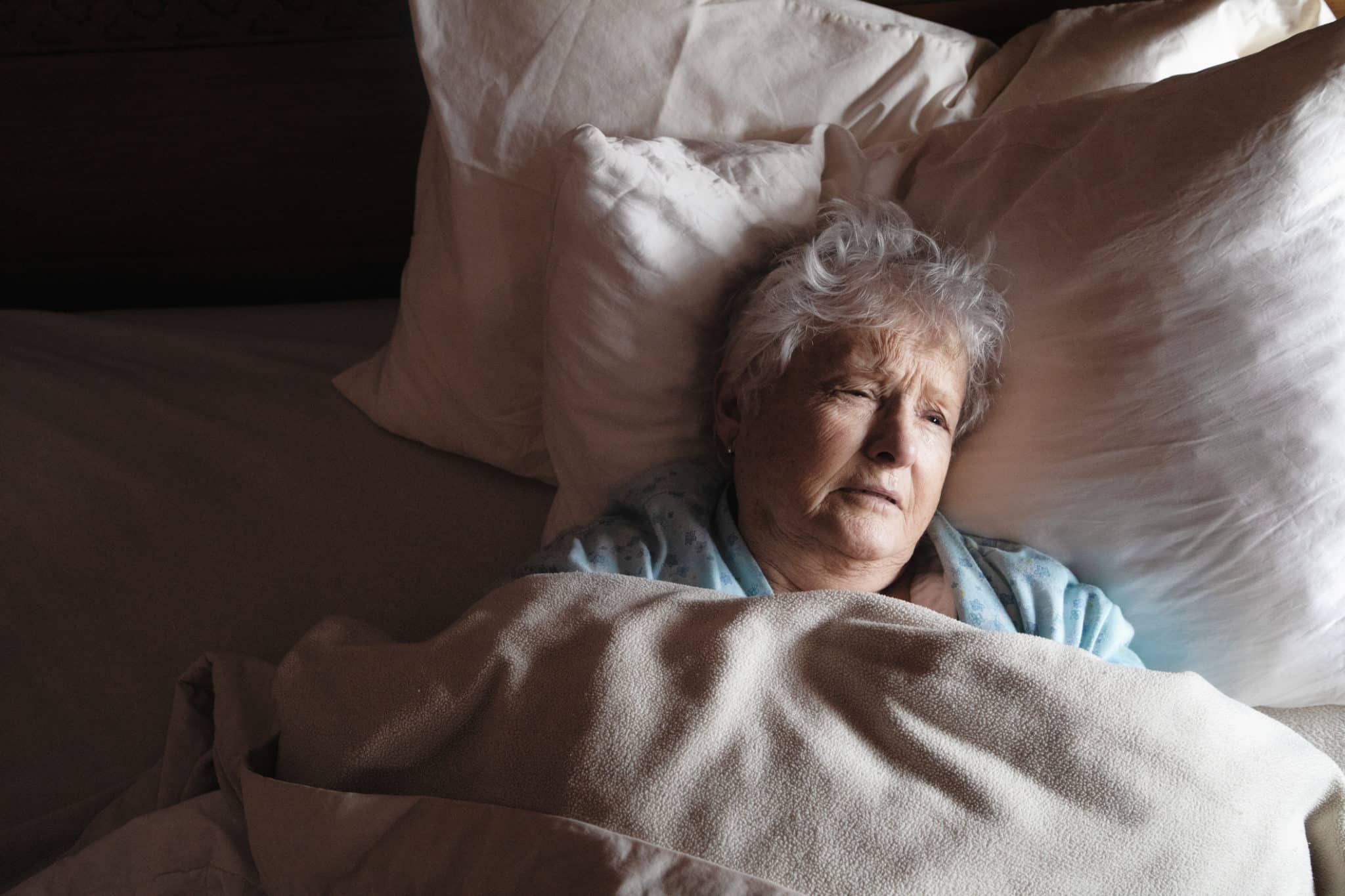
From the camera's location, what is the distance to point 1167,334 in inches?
38.5

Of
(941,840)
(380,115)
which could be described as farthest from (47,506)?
(941,840)

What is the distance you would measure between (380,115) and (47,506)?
0.74 metres

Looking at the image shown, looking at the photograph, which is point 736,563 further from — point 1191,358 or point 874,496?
point 1191,358

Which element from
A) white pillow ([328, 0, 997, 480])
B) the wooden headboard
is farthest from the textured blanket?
the wooden headboard

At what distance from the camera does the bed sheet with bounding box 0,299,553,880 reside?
1.18 metres

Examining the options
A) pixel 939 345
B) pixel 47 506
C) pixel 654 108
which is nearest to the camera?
pixel 939 345

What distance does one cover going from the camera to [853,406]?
1.06m

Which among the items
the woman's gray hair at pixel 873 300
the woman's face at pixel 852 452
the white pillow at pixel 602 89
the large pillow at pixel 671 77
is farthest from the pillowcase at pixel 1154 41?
the woman's face at pixel 852 452

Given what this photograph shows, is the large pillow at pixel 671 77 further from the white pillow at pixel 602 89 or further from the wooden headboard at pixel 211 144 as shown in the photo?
the wooden headboard at pixel 211 144

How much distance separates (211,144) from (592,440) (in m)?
0.82

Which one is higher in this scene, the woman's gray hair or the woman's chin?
the woman's gray hair

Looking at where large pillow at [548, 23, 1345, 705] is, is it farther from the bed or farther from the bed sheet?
the bed sheet

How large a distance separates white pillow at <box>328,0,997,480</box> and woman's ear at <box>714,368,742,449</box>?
0.27m

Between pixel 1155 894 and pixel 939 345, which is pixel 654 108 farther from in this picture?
pixel 1155 894
